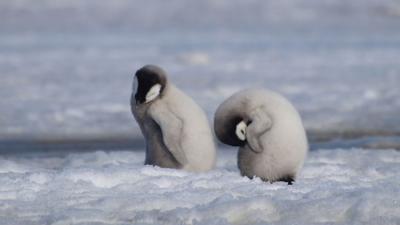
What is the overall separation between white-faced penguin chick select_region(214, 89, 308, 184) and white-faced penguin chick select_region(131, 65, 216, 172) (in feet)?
0.61

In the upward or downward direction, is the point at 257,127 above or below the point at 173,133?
above

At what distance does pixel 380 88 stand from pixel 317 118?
291 centimetres

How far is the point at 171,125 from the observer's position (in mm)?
5848

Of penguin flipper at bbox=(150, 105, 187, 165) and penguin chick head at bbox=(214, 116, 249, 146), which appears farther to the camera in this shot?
penguin flipper at bbox=(150, 105, 187, 165)

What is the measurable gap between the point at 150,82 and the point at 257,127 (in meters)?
0.71

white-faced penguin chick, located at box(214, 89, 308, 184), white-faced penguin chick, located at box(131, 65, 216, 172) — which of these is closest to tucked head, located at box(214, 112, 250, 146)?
white-faced penguin chick, located at box(214, 89, 308, 184)

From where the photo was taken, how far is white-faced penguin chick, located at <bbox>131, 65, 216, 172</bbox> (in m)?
5.84

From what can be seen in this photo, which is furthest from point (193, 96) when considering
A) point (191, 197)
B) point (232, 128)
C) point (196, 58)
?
point (191, 197)

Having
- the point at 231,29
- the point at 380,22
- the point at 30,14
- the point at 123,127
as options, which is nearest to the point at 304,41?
the point at 231,29

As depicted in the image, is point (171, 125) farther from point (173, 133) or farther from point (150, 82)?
point (150, 82)

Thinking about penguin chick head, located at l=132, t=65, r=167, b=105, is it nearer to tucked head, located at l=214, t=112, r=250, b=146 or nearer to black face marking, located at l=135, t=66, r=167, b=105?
black face marking, located at l=135, t=66, r=167, b=105

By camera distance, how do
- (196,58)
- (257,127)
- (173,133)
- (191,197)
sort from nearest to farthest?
(191,197) < (257,127) < (173,133) < (196,58)

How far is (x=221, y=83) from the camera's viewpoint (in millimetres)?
14289

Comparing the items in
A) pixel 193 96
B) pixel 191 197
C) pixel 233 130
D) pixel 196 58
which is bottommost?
pixel 196 58
